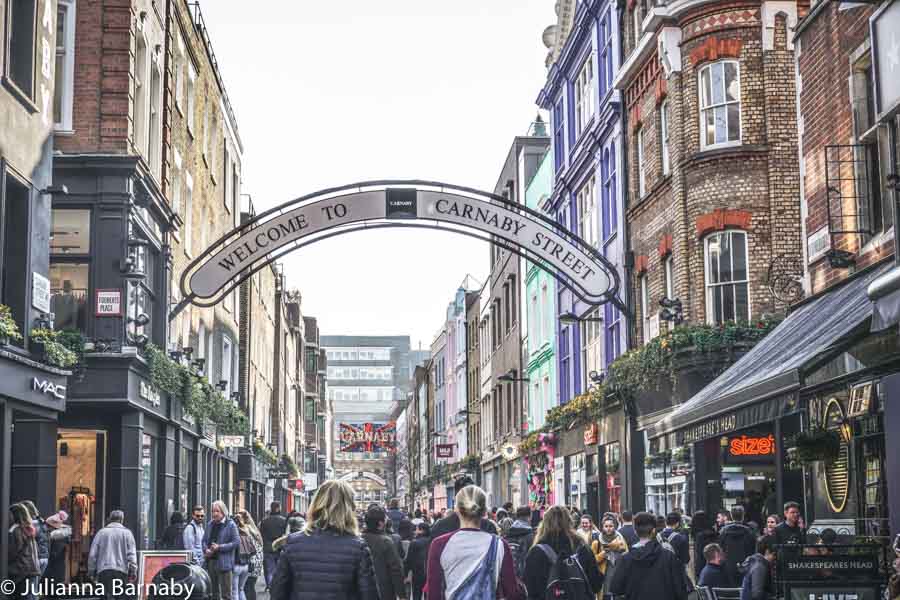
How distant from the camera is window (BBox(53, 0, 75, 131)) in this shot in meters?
24.1

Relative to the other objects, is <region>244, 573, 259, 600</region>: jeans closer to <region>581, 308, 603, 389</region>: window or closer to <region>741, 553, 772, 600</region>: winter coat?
<region>741, 553, 772, 600</region>: winter coat

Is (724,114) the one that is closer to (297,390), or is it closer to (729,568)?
(729,568)

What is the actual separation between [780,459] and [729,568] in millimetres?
4361

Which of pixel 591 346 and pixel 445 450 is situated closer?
pixel 591 346

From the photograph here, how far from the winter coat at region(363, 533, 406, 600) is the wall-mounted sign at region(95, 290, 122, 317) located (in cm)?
1333

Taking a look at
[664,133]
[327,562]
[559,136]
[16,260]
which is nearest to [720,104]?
[664,133]

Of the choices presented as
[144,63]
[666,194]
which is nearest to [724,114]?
[666,194]

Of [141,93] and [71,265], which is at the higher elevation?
[141,93]

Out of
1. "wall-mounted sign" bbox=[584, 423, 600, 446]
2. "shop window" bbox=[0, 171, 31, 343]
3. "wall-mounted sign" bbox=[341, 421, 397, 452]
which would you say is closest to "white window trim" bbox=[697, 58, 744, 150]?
"wall-mounted sign" bbox=[584, 423, 600, 446]

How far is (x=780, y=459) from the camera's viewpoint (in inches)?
741

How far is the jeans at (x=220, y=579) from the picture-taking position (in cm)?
2017

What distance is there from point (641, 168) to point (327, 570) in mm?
22612

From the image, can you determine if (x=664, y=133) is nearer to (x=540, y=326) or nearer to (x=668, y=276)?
(x=668, y=276)

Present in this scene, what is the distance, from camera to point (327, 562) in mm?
7988
